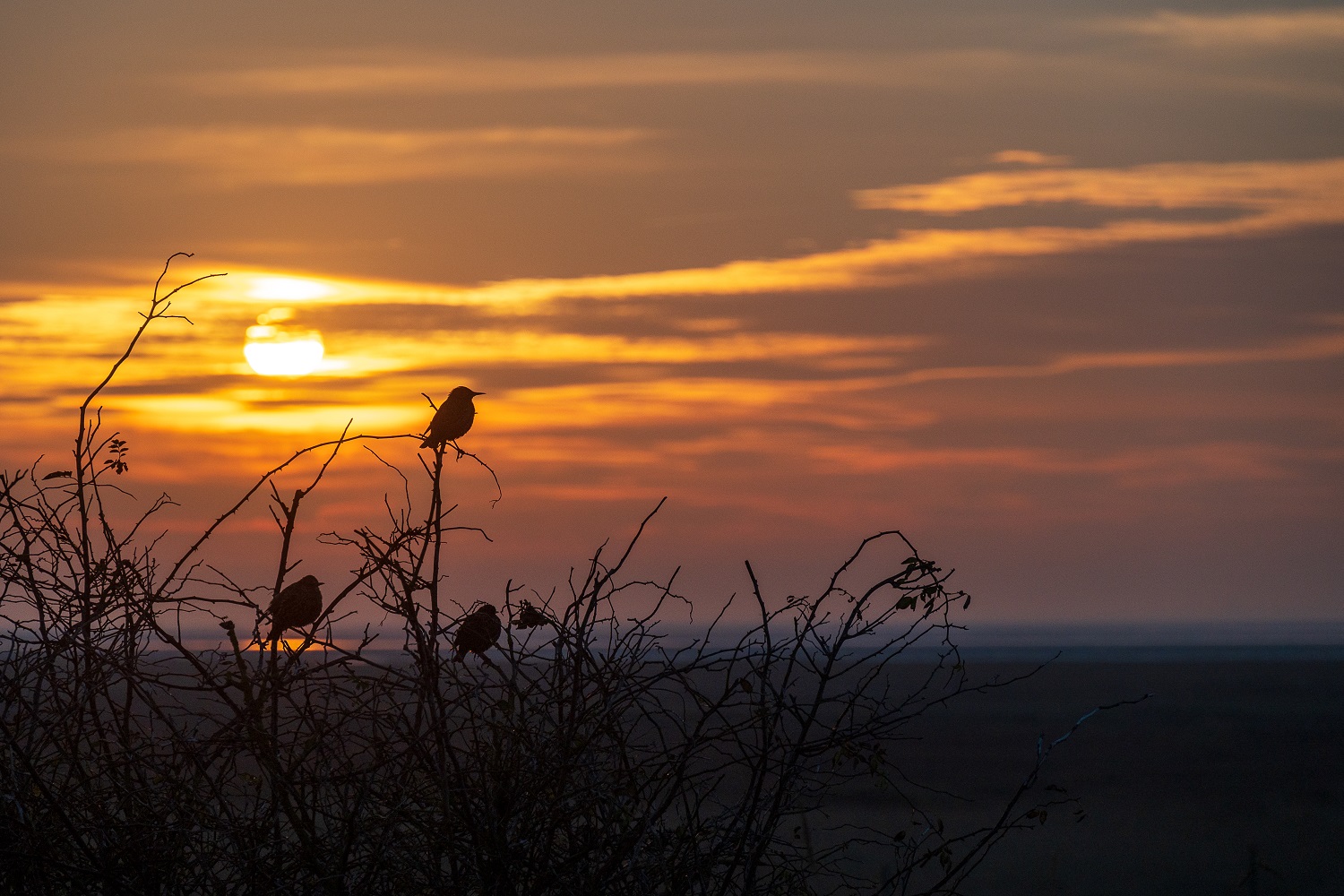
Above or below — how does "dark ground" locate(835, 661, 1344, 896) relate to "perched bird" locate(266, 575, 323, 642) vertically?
below

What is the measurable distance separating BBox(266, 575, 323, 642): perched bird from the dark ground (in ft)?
27.2

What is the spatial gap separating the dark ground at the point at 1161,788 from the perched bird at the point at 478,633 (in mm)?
8110

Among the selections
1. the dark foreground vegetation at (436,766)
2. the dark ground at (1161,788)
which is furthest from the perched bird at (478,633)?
the dark ground at (1161,788)

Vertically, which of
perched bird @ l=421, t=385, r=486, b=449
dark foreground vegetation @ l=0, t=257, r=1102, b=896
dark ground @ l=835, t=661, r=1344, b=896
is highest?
perched bird @ l=421, t=385, r=486, b=449

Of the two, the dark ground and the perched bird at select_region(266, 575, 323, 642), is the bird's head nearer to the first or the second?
the perched bird at select_region(266, 575, 323, 642)

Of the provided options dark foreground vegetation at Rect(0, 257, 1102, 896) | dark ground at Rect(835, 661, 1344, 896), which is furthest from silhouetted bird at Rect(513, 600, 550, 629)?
dark ground at Rect(835, 661, 1344, 896)

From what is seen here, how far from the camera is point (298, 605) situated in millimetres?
4781

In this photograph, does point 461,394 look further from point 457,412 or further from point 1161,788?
point 1161,788

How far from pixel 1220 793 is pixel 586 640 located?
88.3ft

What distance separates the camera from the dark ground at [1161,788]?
1920cm

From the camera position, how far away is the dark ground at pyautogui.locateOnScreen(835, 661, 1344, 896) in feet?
63.0

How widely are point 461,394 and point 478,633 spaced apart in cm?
184

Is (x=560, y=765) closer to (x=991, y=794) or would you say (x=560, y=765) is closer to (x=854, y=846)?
(x=854, y=846)

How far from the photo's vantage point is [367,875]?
4188 mm
